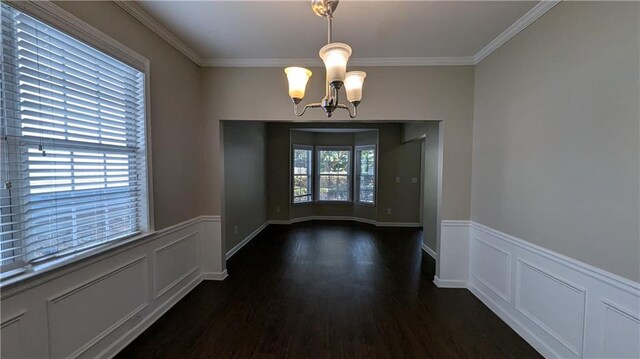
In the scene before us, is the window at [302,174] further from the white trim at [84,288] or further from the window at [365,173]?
the white trim at [84,288]

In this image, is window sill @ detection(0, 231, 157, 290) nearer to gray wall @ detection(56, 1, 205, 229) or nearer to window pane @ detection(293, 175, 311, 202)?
gray wall @ detection(56, 1, 205, 229)

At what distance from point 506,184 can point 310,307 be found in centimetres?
227

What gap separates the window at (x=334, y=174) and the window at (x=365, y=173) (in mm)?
263

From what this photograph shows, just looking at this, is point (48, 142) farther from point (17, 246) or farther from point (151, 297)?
point (151, 297)

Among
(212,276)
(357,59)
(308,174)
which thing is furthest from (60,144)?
(308,174)

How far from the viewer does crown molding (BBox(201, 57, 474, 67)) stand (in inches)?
119

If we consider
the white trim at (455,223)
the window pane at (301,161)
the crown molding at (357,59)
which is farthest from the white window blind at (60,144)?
the window pane at (301,161)

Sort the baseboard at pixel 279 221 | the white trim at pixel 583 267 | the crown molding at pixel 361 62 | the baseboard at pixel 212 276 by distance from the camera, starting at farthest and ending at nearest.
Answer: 1. the baseboard at pixel 279 221
2. the baseboard at pixel 212 276
3. the crown molding at pixel 361 62
4. the white trim at pixel 583 267

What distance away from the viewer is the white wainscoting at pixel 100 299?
4.60 ft

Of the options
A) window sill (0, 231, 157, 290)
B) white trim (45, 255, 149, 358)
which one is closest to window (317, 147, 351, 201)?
white trim (45, 255, 149, 358)

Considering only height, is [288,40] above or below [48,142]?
above

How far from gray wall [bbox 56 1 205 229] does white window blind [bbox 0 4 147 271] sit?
24cm

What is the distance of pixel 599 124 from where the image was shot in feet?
5.25

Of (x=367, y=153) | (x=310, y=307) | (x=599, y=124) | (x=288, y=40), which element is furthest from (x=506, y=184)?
(x=367, y=153)
